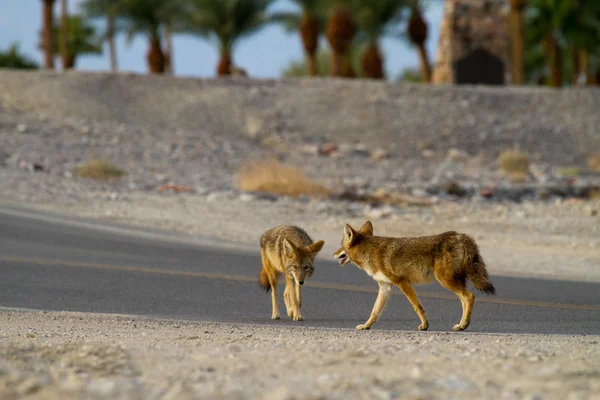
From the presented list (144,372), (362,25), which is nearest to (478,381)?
(144,372)

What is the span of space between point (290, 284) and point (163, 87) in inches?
1373

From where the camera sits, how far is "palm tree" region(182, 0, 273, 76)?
49938 millimetres

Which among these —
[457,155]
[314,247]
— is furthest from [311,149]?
[314,247]

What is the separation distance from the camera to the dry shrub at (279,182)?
26.5 meters

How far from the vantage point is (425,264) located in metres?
9.15

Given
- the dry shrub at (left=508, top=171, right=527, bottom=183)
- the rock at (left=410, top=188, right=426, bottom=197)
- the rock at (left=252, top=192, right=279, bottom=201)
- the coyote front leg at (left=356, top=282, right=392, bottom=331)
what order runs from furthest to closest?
the dry shrub at (left=508, top=171, right=527, bottom=183) → the rock at (left=410, top=188, right=426, bottom=197) → the rock at (left=252, top=192, right=279, bottom=201) → the coyote front leg at (left=356, top=282, right=392, bottom=331)

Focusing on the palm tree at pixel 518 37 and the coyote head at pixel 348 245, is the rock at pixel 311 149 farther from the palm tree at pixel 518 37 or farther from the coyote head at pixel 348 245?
the coyote head at pixel 348 245

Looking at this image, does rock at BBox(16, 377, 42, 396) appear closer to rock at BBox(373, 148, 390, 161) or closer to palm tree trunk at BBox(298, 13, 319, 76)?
rock at BBox(373, 148, 390, 161)

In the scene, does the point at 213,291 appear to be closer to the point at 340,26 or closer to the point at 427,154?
the point at 427,154

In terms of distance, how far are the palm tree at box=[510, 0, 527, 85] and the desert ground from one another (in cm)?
407

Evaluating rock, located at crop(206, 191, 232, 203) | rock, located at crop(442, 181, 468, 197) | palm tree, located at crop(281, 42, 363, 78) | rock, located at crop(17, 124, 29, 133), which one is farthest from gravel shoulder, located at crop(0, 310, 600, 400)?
palm tree, located at crop(281, 42, 363, 78)

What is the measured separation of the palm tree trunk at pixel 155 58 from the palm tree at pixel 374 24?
998 centimetres

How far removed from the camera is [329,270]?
15.1 m

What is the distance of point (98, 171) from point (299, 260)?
1938cm
